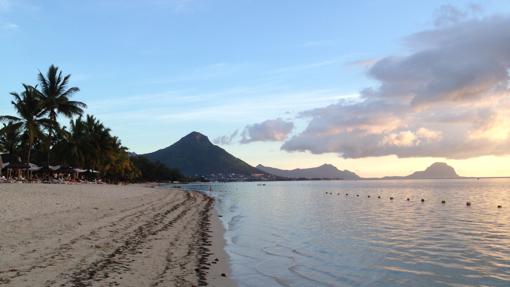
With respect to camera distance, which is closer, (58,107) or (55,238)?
(55,238)

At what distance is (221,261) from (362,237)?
29.0ft

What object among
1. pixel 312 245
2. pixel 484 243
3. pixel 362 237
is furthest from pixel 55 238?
pixel 484 243

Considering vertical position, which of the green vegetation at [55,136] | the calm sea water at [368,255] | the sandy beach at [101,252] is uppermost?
the green vegetation at [55,136]

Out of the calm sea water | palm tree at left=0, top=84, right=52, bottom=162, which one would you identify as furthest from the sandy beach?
palm tree at left=0, top=84, right=52, bottom=162

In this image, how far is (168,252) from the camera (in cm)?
1173

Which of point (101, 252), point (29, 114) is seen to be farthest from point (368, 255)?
point (29, 114)

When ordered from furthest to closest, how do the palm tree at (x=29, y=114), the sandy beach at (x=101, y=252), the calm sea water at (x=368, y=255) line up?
the palm tree at (x=29, y=114) < the calm sea water at (x=368, y=255) < the sandy beach at (x=101, y=252)

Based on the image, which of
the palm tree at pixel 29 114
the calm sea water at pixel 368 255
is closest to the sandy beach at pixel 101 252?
the calm sea water at pixel 368 255

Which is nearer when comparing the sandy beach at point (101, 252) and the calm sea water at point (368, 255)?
the sandy beach at point (101, 252)

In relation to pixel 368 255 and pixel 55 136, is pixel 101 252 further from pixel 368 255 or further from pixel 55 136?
pixel 55 136

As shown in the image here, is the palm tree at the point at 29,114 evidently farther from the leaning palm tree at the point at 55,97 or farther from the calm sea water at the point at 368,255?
the calm sea water at the point at 368,255

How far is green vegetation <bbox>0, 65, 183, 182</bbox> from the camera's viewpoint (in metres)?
45.4

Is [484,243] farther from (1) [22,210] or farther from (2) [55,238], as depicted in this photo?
(1) [22,210]

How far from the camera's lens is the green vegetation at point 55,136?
4541 cm
